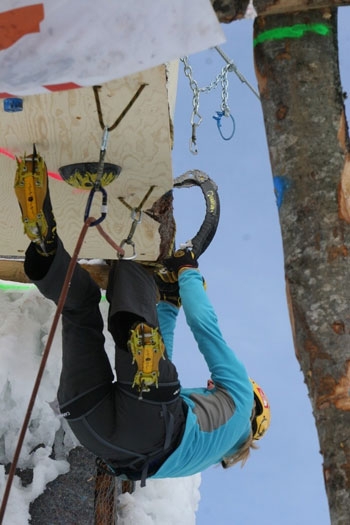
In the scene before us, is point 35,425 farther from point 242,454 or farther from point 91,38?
point 91,38

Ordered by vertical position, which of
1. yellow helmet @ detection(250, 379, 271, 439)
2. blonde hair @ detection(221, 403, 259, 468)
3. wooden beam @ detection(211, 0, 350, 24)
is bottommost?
blonde hair @ detection(221, 403, 259, 468)

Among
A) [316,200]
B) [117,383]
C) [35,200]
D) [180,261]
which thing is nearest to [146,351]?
[117,383]

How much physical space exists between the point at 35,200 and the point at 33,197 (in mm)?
12

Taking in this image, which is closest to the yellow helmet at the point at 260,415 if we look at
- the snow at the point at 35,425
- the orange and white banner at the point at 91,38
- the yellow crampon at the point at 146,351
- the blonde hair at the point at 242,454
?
the blonde hair at the point at 242,454

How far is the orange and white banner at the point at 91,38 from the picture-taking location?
6.27ft

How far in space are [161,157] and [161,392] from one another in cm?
93

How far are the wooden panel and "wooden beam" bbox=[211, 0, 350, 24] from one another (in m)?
0.57

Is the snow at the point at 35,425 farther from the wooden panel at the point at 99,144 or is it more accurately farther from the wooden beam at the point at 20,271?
the wooden panel at the point at 99,144

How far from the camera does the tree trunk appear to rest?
1.58 meters

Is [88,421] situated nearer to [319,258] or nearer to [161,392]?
[161,392]

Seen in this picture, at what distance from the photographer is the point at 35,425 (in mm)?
4445

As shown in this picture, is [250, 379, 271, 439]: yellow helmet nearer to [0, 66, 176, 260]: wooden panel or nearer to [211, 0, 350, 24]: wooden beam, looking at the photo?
[0, 66, 176, 260]: wooden panel

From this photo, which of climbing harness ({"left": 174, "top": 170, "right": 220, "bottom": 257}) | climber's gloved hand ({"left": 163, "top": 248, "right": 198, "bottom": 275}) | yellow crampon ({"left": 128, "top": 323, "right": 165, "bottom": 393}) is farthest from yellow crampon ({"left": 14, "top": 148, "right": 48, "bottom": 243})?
climbing harness ({"left": 174, "top": 170, "right": 220, "bottom": 257})

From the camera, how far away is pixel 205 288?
3514 millimetres
